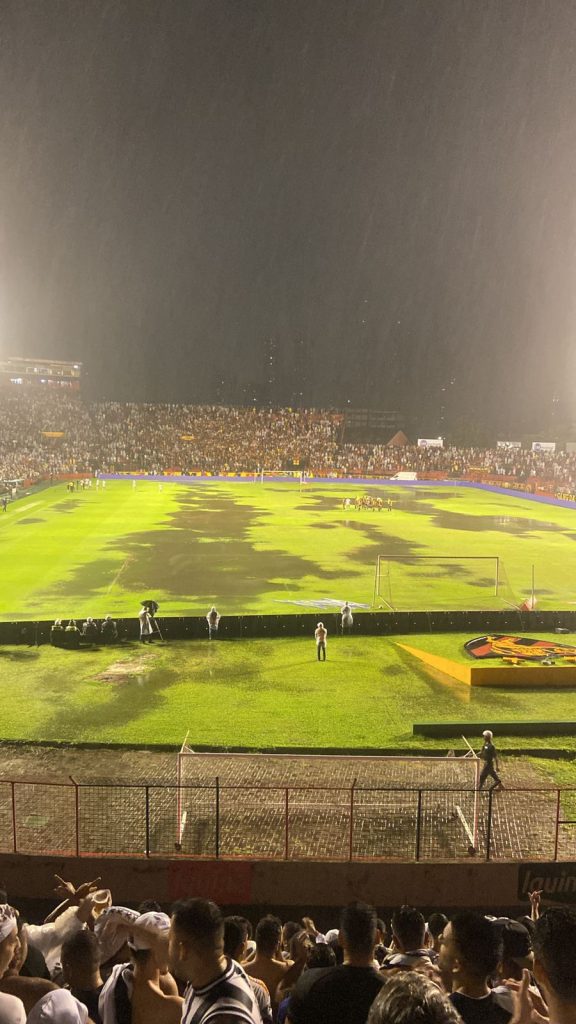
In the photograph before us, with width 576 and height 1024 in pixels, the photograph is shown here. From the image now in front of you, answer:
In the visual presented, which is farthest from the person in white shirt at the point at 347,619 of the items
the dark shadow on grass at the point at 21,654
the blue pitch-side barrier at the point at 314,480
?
the blue pitch-side barrier at the point at 314,480

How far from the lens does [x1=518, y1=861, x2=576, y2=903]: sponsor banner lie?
10.5 metres

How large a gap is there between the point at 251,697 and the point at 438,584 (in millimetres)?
15491

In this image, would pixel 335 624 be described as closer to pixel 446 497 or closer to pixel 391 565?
pixel 391 565

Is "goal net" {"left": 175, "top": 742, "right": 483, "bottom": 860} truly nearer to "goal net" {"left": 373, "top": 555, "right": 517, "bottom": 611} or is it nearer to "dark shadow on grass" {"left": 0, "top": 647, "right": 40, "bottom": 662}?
"dark shadow on grass" {"left": 0, "top": 647, "right": 40, "bottom": 662}

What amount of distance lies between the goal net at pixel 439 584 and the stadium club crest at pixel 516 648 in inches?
153

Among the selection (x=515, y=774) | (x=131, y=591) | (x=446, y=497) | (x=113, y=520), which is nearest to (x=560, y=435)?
(x=446, y=497)

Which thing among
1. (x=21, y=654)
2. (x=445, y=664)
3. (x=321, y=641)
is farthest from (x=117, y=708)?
(x=445, y=664)

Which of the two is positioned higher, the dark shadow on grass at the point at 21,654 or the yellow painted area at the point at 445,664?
the yellow painted area at the point at 445,664

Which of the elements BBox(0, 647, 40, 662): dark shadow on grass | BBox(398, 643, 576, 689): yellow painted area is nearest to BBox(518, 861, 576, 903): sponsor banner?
BBox(398, 643, 576, 689): yellow painted area

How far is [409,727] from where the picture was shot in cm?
1691

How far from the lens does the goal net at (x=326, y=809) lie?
11.5 m

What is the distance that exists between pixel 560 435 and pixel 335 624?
455 ft

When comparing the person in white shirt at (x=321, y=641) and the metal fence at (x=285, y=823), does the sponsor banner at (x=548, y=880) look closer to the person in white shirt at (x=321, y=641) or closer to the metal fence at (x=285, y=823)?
the metal fence at (x=285, y=823)

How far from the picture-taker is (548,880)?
34.4 ft
